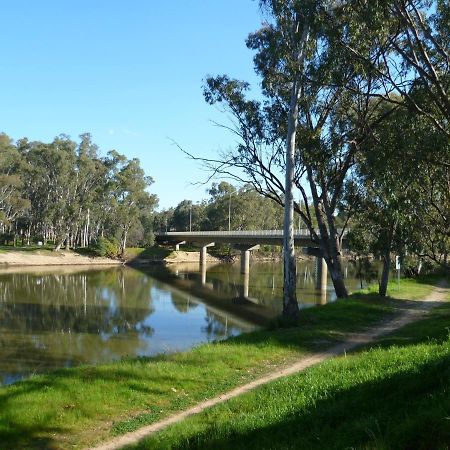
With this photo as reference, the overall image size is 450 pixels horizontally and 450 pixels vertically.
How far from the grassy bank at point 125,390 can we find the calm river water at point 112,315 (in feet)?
14.5

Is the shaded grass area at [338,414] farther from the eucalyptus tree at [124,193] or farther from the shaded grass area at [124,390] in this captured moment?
the eucalyptus tree at [124,193]

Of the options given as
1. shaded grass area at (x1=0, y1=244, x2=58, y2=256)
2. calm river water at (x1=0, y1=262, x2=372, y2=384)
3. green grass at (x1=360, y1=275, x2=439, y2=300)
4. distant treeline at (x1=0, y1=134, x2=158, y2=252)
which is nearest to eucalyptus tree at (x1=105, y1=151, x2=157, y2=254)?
distant treeline at (x1=0, y1=134, x2=158, y2=252)

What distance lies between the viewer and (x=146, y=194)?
83125 mm

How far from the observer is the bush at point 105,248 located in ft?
239

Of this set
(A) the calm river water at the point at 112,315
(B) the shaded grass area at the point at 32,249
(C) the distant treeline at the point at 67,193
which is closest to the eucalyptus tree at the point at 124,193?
(C) the distant treeline at the point at 67,193

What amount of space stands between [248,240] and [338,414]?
175 ft

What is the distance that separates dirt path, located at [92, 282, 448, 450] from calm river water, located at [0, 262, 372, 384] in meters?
5.37

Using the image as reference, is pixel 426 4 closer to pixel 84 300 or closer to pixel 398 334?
pixel 398 334

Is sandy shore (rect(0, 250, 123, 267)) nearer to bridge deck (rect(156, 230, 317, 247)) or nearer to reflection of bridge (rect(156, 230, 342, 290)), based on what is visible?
bridge deck (rect(156, 230, 317, 247))

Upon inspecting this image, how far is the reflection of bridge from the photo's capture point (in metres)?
42.0

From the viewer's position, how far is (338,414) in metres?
5.98

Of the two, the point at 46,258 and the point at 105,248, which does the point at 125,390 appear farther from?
the point at 105,248

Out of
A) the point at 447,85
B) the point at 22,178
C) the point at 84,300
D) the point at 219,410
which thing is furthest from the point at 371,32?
the point at 22,178

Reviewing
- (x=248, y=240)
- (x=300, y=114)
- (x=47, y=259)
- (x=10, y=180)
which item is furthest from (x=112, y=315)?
(x=10, y=180)
